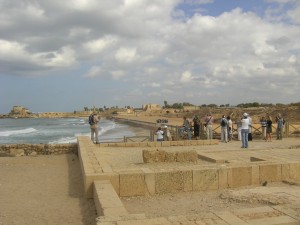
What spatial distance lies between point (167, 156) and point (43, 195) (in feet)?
14.5

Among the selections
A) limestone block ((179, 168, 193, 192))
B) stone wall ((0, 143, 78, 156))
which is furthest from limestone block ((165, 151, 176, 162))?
stone wall ((0, 143, 78, 156))

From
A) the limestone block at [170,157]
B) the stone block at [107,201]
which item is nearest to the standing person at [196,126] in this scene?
the limestone block at [170,157]

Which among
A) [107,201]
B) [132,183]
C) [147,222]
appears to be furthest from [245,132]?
[147,222]

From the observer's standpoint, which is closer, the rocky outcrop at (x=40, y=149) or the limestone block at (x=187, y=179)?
the limestone block at (x=187, y=179)

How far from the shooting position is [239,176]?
830 cm

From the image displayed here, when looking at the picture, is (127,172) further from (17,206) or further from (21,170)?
(21,170)

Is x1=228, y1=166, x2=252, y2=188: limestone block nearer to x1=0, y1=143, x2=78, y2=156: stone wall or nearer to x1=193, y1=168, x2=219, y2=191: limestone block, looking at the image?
x1=193, y1=168, x2=219, y2=191: limestone block

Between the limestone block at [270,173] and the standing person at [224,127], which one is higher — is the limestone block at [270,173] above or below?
below

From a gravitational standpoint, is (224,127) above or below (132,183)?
above

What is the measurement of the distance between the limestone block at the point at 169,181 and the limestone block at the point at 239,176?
127 centimetres

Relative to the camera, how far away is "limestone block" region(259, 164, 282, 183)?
27.9 ft

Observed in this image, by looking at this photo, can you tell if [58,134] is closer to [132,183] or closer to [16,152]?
[16,152]

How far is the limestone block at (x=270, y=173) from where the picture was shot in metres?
8.50

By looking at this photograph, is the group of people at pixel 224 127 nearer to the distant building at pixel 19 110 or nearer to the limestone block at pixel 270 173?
the limestone block at pixel 270 173
